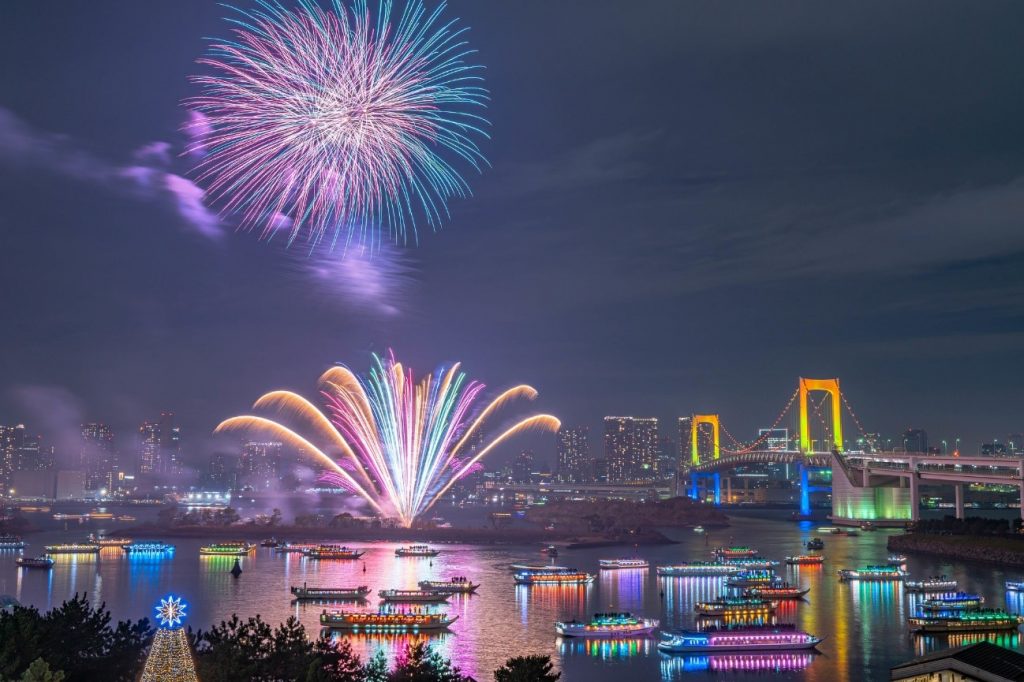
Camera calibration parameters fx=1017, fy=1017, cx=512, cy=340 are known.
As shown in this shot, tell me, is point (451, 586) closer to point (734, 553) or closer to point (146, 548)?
point (734, 553)

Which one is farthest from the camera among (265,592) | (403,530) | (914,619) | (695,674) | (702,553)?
(403,530)

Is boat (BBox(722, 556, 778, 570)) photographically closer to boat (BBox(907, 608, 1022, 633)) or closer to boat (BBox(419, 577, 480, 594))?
boat (BBox(419, 577, 480, 594))

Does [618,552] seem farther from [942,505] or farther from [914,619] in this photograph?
[942,505]

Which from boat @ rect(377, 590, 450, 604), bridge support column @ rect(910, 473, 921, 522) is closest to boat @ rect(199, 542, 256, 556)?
boat @ rect(377, 590, 450, 604)

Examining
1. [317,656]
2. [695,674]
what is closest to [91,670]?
[317,656]

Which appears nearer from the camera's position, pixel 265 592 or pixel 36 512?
pixel 265 592

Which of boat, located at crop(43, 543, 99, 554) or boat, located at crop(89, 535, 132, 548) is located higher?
boat, located at crop(89, 535, 132, 548)

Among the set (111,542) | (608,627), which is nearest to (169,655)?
(608,627)
